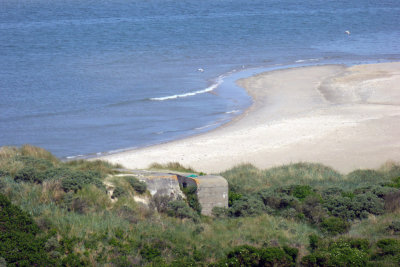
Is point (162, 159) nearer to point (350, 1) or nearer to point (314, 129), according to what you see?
point (314, 129)

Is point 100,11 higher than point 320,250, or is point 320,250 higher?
point 100,11

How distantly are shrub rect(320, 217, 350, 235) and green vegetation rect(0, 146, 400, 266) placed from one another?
0.02 m

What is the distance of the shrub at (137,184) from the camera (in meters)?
10.4

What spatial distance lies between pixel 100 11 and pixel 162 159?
215ft

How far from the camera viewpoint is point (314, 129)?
894 inches

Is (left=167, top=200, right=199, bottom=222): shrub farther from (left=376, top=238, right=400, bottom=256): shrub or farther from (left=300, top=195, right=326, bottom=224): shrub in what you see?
(left=376, top=238, right=400, bottom=256): shrub

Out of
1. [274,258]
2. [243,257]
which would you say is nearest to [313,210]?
[274,258]

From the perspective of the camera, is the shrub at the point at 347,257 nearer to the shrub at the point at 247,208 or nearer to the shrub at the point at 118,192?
the shrub at the point at 247,208

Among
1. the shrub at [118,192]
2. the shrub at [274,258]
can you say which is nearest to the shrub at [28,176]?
the shrub at [118,192]

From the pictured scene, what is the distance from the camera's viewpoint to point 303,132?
22.4 metres

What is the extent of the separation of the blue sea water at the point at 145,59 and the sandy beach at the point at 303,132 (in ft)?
5.53

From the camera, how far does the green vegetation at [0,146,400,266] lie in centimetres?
721

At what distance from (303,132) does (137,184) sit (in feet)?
44.0

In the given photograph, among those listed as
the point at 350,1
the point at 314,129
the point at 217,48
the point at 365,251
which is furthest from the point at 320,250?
the point at 350,1
